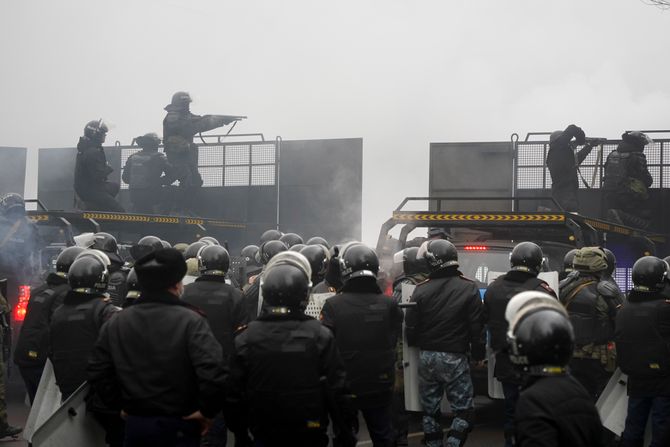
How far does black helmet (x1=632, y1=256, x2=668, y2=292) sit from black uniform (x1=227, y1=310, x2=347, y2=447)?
334 cm

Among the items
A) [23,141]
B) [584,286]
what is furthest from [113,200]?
[584,286]

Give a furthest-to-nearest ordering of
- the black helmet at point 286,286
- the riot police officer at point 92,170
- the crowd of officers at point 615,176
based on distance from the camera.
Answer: the riot police officer at point 92,170, the crowd of officers at point 615,176, the black helmet at point 286,286

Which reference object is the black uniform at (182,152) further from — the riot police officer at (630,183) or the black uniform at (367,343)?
the black uniform at (367,343)

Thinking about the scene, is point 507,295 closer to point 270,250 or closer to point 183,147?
point 270,250

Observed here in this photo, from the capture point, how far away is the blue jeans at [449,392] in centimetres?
839

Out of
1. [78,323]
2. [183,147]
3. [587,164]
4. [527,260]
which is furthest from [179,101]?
[78,323]

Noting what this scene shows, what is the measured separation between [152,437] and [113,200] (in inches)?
410

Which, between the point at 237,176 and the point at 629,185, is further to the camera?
the point at 237,176

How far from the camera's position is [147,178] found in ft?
54.5

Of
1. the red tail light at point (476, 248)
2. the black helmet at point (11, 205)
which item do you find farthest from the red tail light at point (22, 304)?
the red tail light at point (476, 248)

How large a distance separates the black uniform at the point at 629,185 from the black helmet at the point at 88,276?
8982 millimetres

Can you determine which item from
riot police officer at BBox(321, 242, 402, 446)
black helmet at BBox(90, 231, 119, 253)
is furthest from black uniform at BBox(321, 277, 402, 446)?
black helmet at BBox(90, 231, 119, 253)

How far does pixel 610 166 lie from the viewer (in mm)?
14688

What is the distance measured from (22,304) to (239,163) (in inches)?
233
